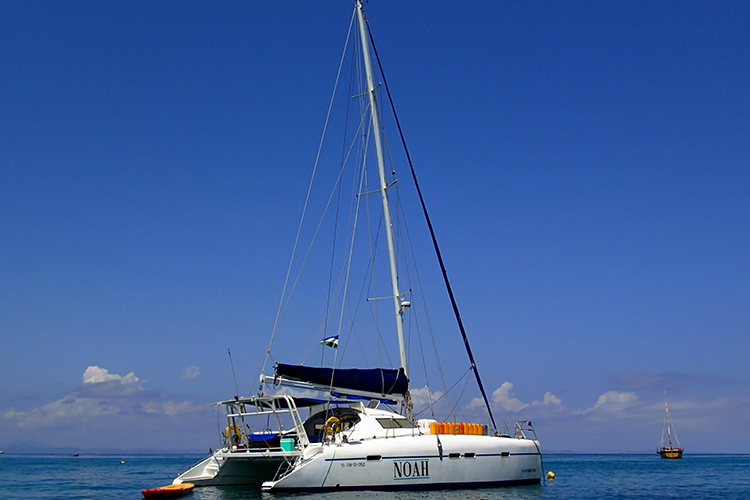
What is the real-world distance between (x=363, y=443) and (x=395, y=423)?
2046 mm

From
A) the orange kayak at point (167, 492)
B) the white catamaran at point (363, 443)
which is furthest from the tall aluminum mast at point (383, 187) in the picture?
the orange kayak at point (167, 492)

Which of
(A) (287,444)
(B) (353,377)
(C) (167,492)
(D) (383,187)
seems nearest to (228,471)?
(C) (167,492)

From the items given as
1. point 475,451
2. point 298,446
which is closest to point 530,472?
point 475,451

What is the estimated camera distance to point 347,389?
22328 millimetres

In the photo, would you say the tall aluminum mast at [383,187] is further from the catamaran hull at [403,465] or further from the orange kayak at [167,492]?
the orange kayak at [167,492]

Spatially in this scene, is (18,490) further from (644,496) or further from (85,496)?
(644,496)

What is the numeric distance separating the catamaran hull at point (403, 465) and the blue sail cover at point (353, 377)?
304cm

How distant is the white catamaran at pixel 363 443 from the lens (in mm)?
19172

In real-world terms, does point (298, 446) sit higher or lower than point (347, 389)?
lower

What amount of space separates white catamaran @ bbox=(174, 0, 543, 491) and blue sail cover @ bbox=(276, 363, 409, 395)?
0.04 m

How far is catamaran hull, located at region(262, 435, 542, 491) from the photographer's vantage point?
1883 cm

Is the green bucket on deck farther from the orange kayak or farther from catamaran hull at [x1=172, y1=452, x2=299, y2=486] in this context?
the orange kayak

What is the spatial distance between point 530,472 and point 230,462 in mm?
11083

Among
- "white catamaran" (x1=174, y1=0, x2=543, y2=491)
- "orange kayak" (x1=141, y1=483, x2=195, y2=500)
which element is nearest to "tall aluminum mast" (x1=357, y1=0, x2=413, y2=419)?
"white catamaran" (x1=174, y1=0, x2=543, y2=491)
